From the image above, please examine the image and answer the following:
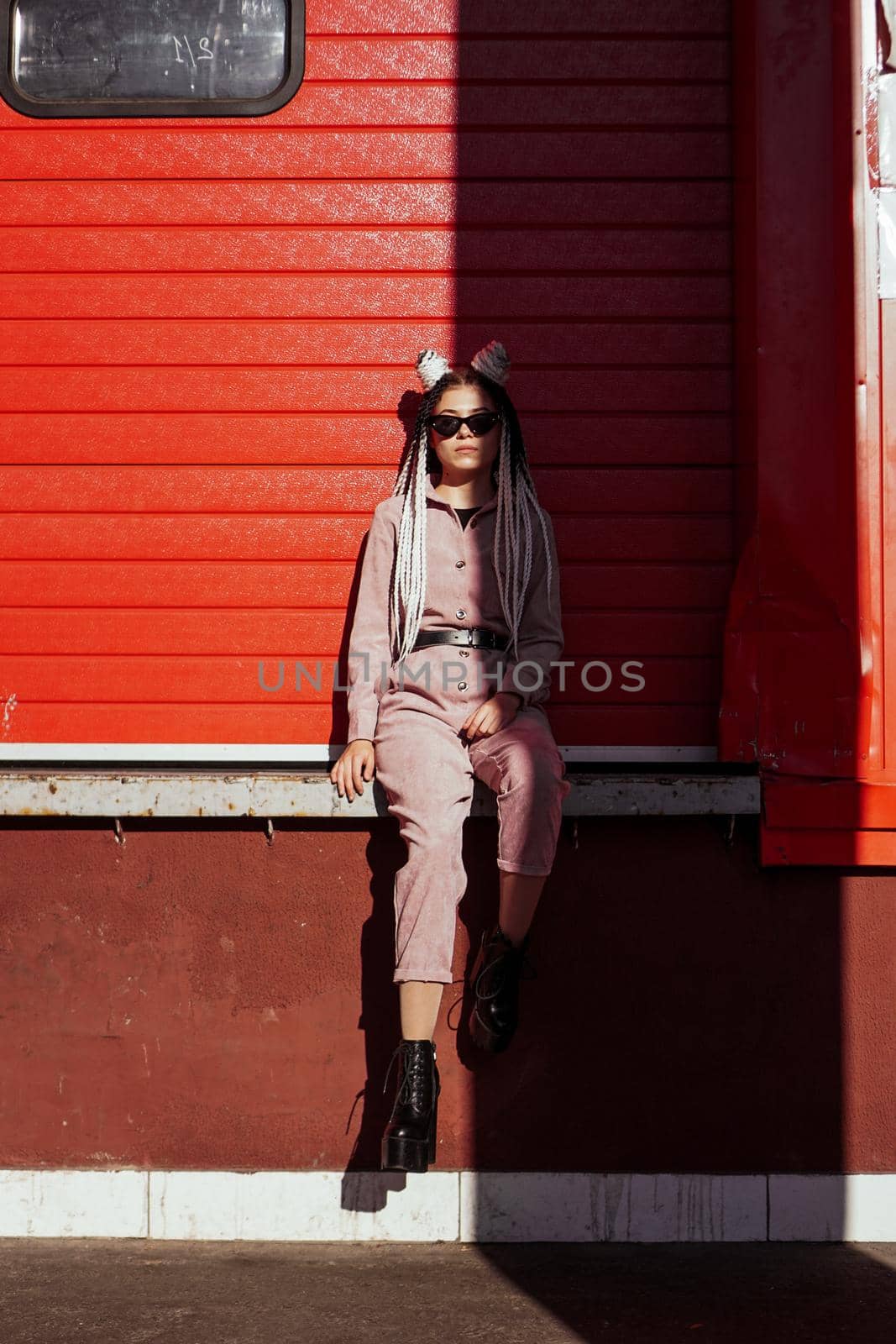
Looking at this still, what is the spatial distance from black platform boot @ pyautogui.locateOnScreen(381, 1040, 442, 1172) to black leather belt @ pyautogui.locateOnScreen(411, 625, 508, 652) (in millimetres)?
1074

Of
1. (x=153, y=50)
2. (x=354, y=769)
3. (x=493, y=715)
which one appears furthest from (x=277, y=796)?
(x=153, y=50)

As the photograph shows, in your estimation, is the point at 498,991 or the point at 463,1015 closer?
the point at 498,991

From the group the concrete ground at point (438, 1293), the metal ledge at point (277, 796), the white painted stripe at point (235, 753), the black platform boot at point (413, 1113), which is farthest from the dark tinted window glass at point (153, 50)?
the concrete ground at point (438, 1293)

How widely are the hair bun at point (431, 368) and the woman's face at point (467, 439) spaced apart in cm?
6

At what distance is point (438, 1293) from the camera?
2.99 metres

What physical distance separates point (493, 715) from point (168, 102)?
2.10 meters

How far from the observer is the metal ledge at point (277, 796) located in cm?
332

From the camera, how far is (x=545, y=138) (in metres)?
3.61

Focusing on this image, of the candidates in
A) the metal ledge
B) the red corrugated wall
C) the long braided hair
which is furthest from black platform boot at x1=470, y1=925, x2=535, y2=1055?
the long braided hair

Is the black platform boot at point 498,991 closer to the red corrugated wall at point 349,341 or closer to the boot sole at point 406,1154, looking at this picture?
the boot sole at point 406,1154

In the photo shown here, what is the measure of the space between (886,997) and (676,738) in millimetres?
924

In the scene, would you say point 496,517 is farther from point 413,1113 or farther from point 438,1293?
point 438,1293

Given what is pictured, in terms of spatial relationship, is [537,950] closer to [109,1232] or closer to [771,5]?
[109,1232]

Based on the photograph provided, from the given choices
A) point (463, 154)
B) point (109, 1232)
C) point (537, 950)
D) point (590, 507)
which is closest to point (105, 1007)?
point (109, 1232)
